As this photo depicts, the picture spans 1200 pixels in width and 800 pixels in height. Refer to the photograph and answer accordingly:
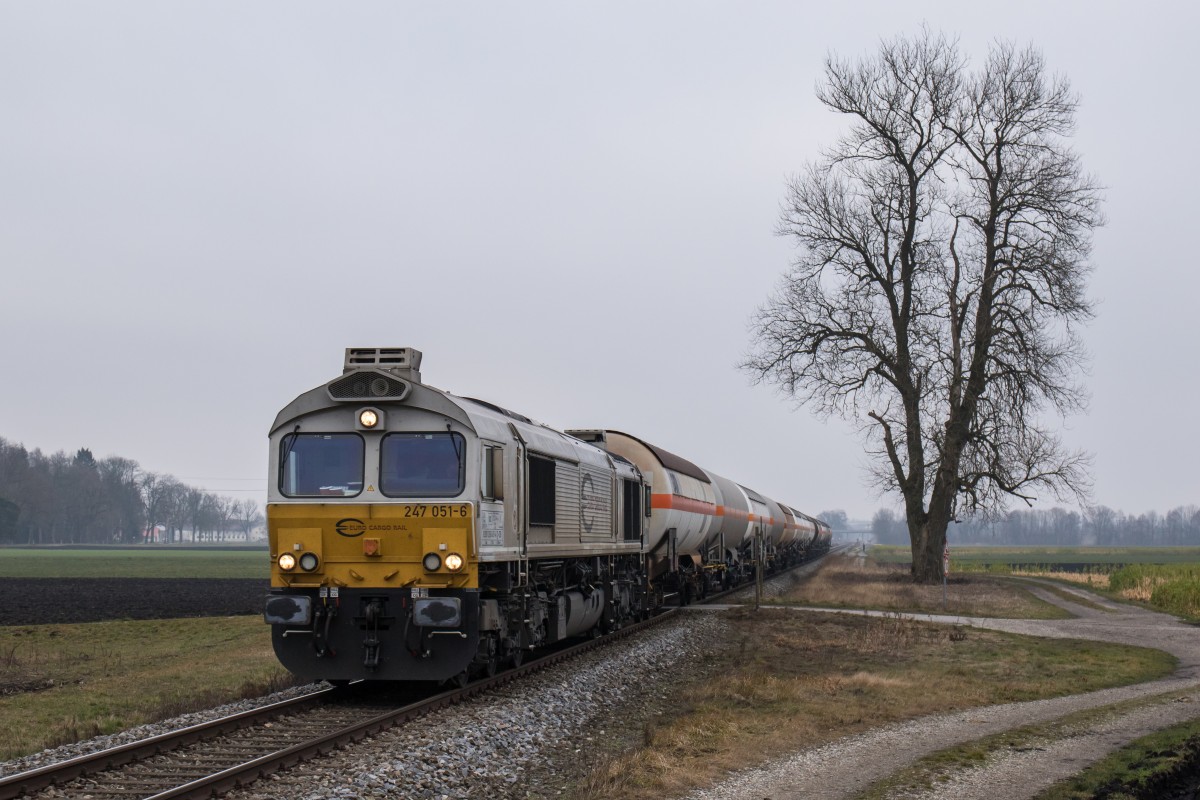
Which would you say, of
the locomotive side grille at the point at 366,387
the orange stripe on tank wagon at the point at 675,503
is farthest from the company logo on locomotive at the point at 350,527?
the orange stripe on tank wagon at the point at 675,503

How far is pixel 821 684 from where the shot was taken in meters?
17.2

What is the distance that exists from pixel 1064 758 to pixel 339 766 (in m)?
7.55

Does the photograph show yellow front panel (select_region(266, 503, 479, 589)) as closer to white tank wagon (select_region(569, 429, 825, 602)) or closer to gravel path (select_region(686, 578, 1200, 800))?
gravel path (select_region(686, 578, 1200, 800))

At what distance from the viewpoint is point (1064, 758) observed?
40.3 ft

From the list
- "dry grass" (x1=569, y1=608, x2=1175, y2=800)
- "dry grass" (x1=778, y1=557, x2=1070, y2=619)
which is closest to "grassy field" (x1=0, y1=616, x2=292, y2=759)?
"dry grass" (x1=569, y1=608, x2=1175, y2=800)

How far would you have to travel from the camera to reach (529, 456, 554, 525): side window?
16.4 metres

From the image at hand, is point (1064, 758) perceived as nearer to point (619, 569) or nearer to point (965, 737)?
point (965, 737)

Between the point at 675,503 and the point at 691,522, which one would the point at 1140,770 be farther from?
the point at 691,522

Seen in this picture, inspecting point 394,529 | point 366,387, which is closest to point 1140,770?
point 394,529

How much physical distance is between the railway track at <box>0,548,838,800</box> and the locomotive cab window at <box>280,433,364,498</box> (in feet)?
8.13

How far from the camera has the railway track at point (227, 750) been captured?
9.21 meters

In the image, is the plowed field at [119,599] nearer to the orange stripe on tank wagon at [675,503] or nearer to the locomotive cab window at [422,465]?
the orange stripe on tank wagon at [675,503]

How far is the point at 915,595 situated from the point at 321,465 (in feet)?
90.4

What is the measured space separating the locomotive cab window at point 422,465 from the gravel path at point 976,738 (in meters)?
→ 4.89
